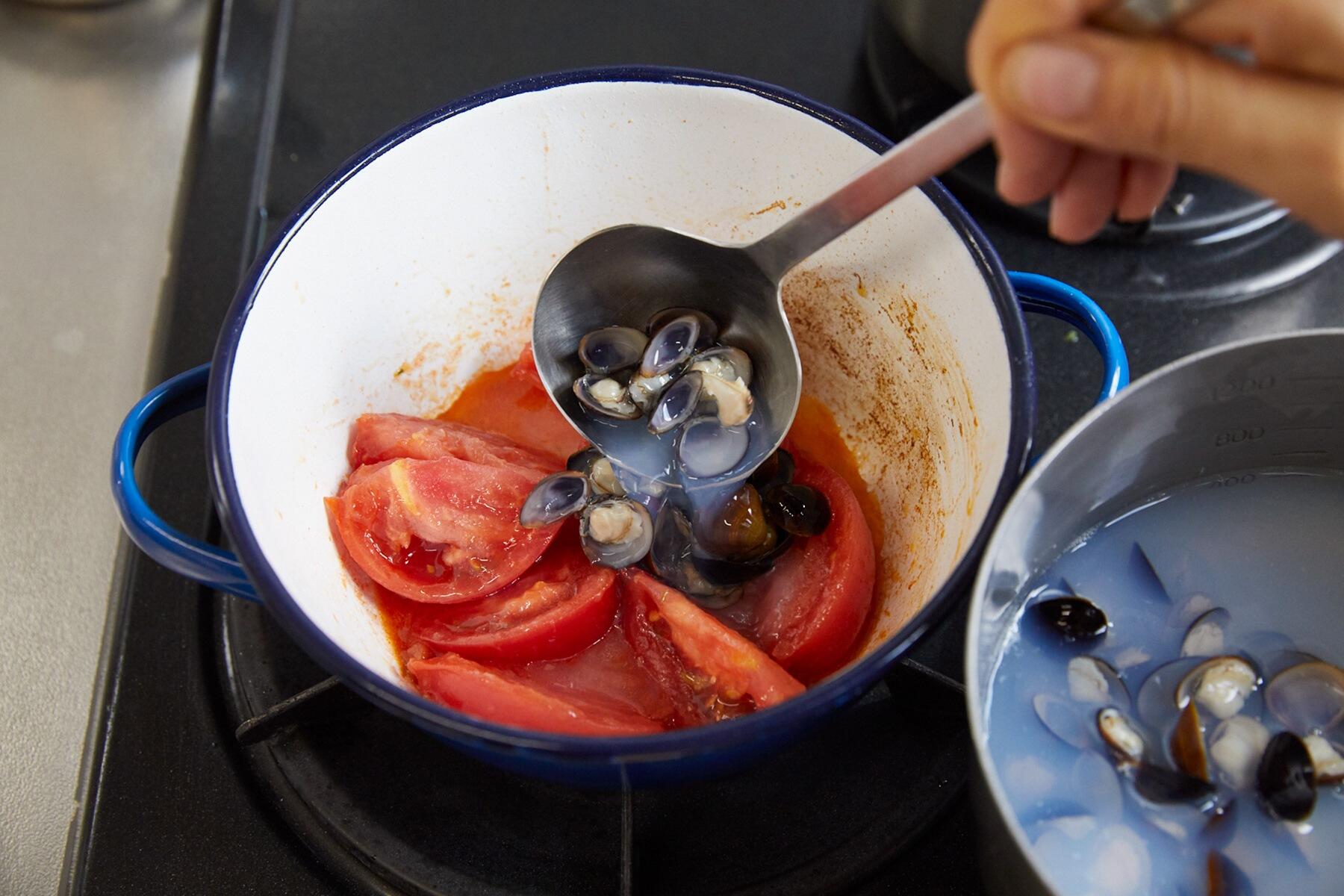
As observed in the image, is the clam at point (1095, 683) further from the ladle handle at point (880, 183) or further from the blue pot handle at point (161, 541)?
the blue pot handle at point (161, 541)

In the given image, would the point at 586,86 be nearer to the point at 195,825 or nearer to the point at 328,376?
the point at 328,376

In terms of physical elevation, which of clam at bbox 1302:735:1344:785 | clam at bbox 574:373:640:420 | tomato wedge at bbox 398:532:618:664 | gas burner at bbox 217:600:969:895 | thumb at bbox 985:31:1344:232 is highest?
thumb at bbox 985:31:1344:232

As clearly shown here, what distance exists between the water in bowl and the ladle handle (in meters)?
0.39

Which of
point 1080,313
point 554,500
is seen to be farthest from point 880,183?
point 554,500

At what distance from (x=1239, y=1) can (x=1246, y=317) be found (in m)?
0.95

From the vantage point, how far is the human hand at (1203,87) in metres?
0.64

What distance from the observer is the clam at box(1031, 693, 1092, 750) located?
0.91m

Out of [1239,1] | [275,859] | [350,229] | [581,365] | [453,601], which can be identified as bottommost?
[275,859]

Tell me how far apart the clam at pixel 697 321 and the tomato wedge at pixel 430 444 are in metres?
0.23

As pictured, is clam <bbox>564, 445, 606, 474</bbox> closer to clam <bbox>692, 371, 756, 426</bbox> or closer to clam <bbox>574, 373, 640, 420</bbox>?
clam <bbox>574, 373, 640, 420</bbox>

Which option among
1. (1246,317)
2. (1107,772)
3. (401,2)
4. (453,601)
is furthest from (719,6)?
(1107,772)

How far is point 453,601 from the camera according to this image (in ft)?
3.90

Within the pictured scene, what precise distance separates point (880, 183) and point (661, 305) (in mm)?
389

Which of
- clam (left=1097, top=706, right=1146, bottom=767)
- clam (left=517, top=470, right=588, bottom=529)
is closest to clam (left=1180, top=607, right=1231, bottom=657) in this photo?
Result: clam (left=1097, top=706, right=1146, bottom=767)
